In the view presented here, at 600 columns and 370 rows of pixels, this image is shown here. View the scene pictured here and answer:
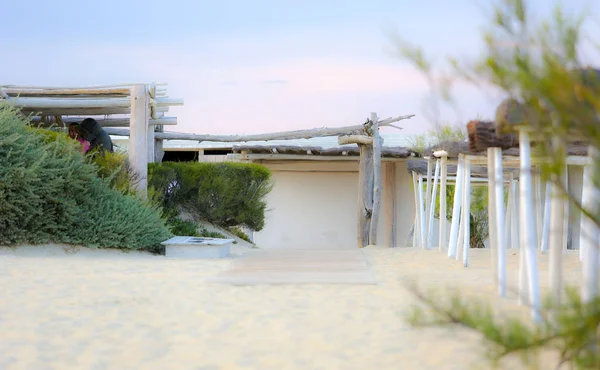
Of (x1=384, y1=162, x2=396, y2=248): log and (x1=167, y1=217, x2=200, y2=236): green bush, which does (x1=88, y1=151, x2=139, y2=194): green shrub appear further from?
(x1=384, y1=162, x2=396, y2=248): log

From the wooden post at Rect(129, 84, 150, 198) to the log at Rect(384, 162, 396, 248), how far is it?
242 inches

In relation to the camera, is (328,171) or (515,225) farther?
(328,171)

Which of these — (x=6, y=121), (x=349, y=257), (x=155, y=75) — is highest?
(x=155, y=75)

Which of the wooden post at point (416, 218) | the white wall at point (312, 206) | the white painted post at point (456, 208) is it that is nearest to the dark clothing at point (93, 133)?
the white wall at point (312, 206)

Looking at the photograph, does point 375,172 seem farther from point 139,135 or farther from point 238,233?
point 139,135

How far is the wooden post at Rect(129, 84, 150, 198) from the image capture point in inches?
403

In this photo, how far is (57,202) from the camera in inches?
319

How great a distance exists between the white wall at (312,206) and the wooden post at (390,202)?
2.76ft

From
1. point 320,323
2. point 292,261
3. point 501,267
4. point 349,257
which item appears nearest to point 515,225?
point 349,257

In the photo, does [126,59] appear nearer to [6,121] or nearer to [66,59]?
[66,59]

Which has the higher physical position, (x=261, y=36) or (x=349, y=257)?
(x=261, y=36)

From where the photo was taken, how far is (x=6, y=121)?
26.5ft

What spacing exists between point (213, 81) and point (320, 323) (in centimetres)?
1176

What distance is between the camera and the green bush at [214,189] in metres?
11.6
